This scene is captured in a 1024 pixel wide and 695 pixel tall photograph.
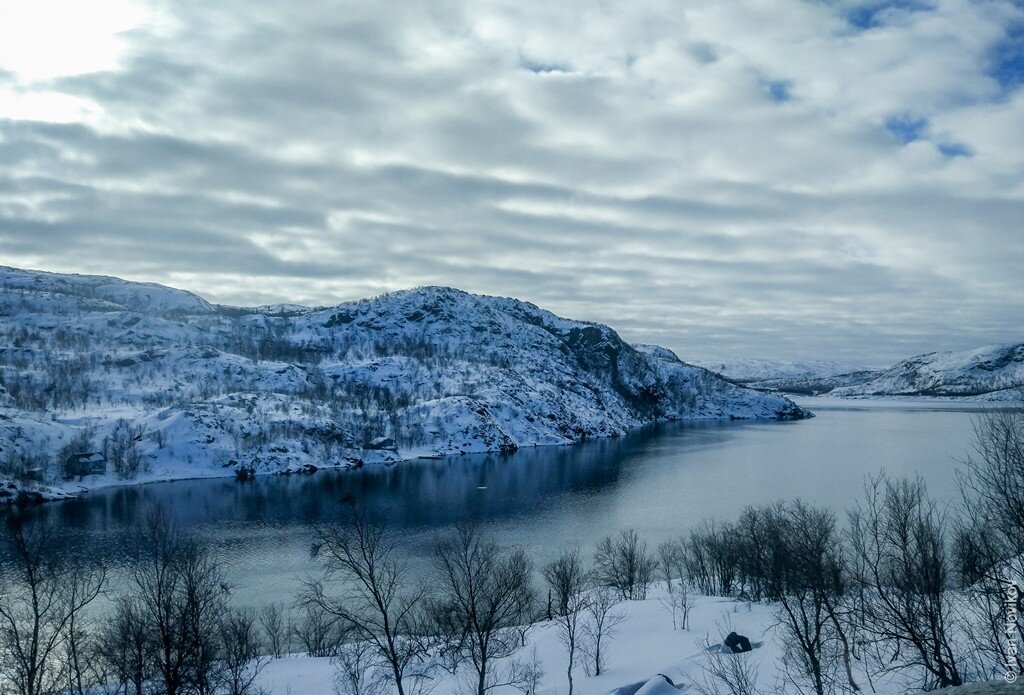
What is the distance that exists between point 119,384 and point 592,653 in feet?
524

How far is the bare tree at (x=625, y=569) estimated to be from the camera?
46000mm

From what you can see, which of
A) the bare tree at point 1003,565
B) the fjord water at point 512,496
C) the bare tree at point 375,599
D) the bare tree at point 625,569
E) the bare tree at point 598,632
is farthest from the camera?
the fjord water at point 512,496

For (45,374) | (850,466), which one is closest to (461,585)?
(850,466)

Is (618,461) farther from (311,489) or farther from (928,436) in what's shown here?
(928,436)

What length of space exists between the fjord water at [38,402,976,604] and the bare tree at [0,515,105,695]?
346 inches

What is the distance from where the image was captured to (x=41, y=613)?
883 inches

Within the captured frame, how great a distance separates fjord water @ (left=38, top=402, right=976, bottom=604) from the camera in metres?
61.7

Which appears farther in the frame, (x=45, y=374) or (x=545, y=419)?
(x=545, y=419)

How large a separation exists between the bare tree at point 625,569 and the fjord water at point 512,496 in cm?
677

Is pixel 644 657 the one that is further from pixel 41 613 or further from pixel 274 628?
pixel 41 613

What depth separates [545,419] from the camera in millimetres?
180250

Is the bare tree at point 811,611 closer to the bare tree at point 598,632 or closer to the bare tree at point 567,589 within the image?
the bare tree at point 598,632

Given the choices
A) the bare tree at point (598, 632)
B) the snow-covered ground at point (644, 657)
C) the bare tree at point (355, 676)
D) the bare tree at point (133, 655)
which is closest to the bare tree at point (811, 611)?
the snow-covered ground at point (644, 657)

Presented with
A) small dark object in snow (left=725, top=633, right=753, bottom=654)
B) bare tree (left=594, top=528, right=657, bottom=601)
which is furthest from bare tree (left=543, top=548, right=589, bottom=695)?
small dark object in snow (left=725, top=633, right=753, bottom=654)
